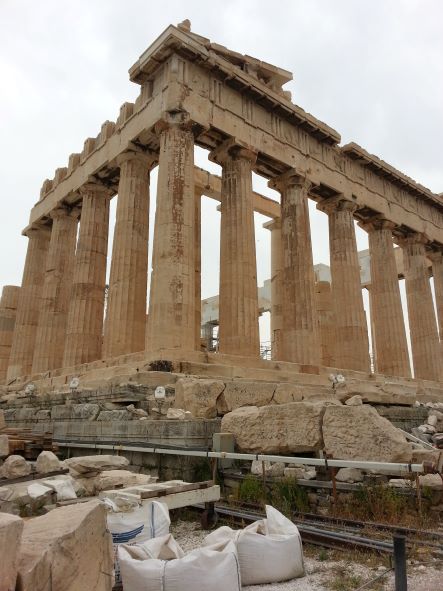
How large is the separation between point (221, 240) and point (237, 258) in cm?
126

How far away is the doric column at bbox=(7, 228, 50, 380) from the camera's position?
2373 centimetres

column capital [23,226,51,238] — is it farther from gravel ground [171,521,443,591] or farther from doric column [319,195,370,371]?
gravel ground [171,521,443,591]

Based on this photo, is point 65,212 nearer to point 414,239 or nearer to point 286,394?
point 286,394

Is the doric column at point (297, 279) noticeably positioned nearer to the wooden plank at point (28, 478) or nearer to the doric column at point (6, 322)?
the wooden plank at point (28, 478)

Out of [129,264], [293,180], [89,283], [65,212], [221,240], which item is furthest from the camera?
[65,212]

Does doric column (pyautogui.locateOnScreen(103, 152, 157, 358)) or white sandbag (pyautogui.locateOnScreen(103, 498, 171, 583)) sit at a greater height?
doric column (pyautogui.locateOnScreen(103, 152, 157, 358))

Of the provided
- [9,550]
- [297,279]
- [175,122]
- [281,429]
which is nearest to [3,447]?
[281,429]

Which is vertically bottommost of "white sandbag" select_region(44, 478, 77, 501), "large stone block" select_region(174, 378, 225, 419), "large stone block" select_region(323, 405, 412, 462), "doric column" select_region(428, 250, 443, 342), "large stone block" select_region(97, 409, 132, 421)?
"white sandbag" select_region(44, 478, 77, 501)

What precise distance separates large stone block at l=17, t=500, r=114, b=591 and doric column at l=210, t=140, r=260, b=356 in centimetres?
1330

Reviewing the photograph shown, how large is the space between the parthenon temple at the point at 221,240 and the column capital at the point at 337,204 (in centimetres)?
7

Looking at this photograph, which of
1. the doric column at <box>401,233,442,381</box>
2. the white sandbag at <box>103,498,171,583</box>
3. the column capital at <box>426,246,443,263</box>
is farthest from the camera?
the column capital at <box>426,246,443,263</box>

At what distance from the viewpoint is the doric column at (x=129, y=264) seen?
55.3 ft

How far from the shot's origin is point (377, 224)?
24.8 m

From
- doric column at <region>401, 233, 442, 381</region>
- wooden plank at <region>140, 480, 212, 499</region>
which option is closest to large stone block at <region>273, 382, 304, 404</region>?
wooden plank at <region>140, 480, 212, 499</region>
